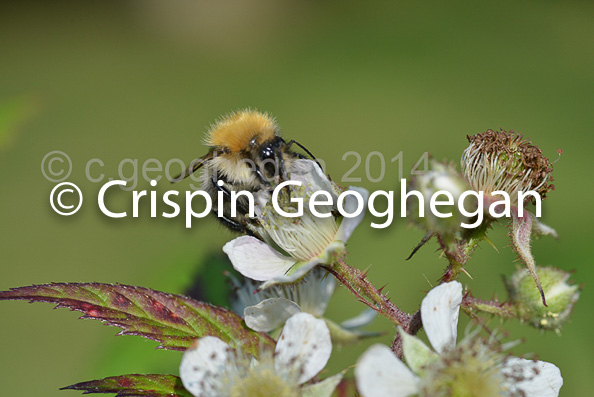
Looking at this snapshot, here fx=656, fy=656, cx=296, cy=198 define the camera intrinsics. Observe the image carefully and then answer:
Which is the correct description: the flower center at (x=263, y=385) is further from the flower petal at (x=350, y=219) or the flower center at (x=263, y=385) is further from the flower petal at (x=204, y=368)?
the flower petal at (x=350, y=219)

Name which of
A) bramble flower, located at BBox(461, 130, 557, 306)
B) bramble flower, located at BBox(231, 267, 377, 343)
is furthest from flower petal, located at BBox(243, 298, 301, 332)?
bramble flower, located at BBox(461, 130, 557, 306)

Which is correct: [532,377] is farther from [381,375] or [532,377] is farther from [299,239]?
[299,239]

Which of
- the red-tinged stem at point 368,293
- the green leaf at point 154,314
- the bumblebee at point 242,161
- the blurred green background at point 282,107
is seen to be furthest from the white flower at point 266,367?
the blurred green background at point 282,107

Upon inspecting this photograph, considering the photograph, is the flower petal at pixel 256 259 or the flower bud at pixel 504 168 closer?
the flower petal at pixel 256 259

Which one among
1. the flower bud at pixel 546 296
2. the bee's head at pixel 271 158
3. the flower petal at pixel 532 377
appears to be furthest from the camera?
the bee's head at pixel 271 158

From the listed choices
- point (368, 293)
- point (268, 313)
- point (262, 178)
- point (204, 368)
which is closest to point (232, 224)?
point (262, 178)

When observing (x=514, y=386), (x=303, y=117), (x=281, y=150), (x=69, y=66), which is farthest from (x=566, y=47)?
(x=514, y=386)

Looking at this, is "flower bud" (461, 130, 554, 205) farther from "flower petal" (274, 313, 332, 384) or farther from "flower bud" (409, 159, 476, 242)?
"flower petal" (274, 313, 332, 384)
